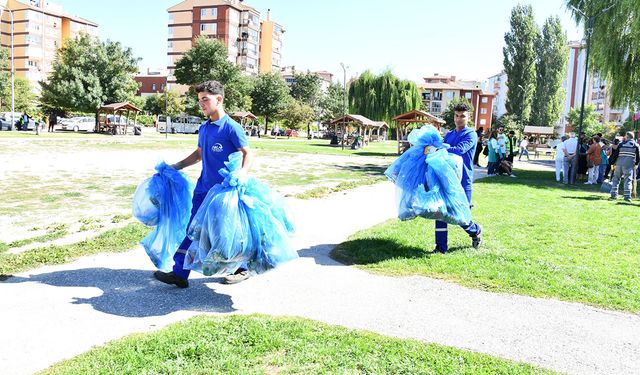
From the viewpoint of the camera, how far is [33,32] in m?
97.2

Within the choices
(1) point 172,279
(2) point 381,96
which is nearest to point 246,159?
(1) point 172,279

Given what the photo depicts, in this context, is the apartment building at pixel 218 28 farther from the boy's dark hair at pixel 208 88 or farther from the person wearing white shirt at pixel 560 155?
the boy's dark hair at pixel 208 88

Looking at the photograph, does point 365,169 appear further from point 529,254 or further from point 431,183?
point 431,183

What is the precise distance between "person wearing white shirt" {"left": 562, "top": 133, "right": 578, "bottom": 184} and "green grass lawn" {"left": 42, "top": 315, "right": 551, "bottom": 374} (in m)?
16.7

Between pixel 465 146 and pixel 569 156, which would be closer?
pixel 465 146

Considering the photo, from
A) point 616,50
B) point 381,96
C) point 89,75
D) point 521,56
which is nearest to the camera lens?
point 616,50

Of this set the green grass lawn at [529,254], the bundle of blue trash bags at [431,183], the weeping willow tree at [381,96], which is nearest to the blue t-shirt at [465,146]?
the bundle of blue trash bags at [431,183]

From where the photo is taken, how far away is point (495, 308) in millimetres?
4754

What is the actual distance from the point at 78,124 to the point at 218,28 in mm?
52107

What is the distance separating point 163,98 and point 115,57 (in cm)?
2475

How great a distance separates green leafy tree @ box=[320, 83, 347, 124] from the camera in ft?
290

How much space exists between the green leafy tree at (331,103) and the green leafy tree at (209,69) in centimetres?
2541

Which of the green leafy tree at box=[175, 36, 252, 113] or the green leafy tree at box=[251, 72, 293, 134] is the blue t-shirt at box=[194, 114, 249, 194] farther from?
the green leafy tree at box=[251, 72, 293, 134]

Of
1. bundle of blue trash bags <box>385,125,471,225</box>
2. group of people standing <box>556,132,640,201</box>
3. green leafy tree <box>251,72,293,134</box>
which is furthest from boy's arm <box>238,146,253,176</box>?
green leafy tree <box>251,72,293,134</box>
